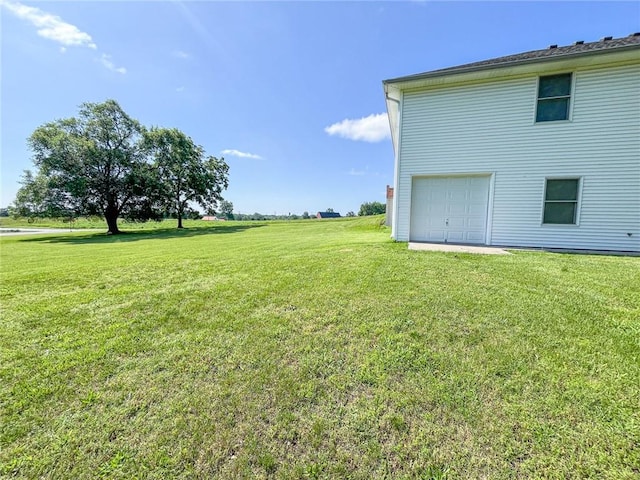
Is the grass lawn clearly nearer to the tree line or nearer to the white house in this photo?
the white house

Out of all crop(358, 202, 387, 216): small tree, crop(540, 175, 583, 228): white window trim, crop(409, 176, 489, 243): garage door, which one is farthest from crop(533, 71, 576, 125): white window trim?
crop(358, 202, 387, 216): small tree

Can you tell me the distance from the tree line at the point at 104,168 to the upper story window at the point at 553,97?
1055 inches

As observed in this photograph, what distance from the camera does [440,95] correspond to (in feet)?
26.6

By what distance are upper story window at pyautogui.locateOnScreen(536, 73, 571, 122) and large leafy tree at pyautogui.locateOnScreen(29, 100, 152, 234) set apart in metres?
26.8

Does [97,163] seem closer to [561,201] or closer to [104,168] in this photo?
[104,168]

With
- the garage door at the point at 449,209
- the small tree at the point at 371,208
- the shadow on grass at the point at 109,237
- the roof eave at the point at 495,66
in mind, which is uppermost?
A: the roof eave at the point at 495,66

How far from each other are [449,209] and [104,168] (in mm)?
26918

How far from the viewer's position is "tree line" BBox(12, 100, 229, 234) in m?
20.1

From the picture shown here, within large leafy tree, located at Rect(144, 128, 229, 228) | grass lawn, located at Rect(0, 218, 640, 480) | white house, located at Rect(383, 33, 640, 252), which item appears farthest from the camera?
large leafy tree, located at Rect(144, 128, 229, 228)

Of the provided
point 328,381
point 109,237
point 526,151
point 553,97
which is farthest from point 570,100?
point 109,237

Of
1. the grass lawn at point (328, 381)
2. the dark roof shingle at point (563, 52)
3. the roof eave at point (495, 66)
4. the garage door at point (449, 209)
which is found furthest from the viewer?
the garage door at point (449, 209)

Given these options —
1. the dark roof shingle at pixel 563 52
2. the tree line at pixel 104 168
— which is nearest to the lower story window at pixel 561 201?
the dark roof shingle at pixel 563 52

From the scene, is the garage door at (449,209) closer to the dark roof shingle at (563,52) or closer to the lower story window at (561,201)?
the lower story window at (561,201)

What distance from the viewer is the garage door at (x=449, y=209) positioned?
8.14m
